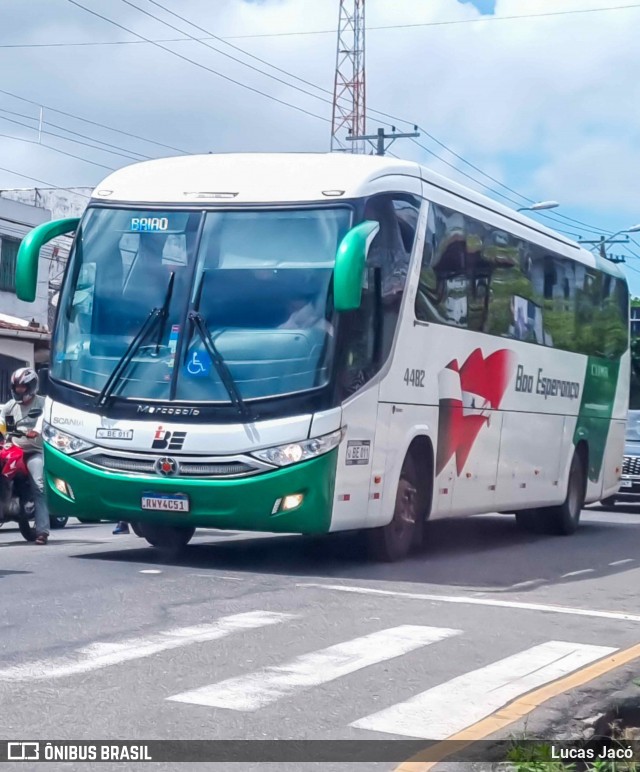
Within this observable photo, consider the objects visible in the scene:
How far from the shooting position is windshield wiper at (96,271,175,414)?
1133cm

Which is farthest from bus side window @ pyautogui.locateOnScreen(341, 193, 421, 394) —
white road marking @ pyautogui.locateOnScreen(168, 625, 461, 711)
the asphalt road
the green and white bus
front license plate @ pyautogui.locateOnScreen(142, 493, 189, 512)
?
white road marking @ pyautogui.locateOnScreen(168, 625, 461, 711)

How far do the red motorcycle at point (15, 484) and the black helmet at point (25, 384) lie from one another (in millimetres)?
165

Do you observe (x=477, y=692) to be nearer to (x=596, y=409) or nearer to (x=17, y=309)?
(x=596, y=409)

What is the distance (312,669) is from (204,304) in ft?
14.9

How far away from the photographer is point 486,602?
10.5 metres

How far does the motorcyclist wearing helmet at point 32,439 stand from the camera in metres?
13.6

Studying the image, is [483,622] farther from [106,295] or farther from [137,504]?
[106,295]

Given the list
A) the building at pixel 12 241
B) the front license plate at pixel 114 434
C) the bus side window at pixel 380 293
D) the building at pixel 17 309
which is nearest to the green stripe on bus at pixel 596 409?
the bus side window at pixel 380 293

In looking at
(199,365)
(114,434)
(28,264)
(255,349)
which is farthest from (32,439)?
(255,349)

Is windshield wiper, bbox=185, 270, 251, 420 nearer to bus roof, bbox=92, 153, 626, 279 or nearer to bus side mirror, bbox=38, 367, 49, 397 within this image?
bus roof, bbox=92, 153, 626, 279

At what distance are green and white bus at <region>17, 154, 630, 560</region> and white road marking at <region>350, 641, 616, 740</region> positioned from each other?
317 cm

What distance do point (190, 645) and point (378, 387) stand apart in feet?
14.1

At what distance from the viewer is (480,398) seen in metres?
14.4

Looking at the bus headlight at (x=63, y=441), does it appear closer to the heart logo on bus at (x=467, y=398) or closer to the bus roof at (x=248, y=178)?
the bus roof at (x=248, y=178)
